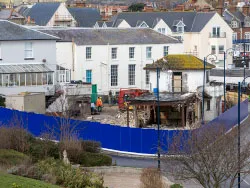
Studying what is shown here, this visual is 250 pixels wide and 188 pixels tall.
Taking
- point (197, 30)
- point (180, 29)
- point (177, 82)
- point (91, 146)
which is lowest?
point (91, 146)

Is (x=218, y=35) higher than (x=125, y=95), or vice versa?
(x=218, y=35)

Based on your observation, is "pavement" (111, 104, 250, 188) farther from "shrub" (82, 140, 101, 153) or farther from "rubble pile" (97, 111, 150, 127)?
"rubble pile" (97, 111, 150, 127)

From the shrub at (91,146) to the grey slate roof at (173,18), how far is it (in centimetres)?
5075

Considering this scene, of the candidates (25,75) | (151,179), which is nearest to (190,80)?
(25,75)

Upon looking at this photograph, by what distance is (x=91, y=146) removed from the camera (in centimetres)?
4434

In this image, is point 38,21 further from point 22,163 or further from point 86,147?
point 22,163

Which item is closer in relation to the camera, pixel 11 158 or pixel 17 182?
pixel 17 182

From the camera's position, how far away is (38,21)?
349 ft

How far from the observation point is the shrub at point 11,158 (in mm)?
34625

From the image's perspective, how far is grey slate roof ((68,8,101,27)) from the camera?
109m

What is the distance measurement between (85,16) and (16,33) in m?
48.0

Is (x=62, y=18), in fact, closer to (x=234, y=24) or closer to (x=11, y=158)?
(x=234, y=24)

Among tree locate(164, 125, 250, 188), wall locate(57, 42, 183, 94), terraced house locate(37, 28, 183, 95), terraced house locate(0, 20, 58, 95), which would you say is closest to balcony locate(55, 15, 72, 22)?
terraced house locate(37, 28, 183, 95)

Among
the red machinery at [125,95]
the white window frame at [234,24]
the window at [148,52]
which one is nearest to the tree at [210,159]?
the red machinery at [125,95]
